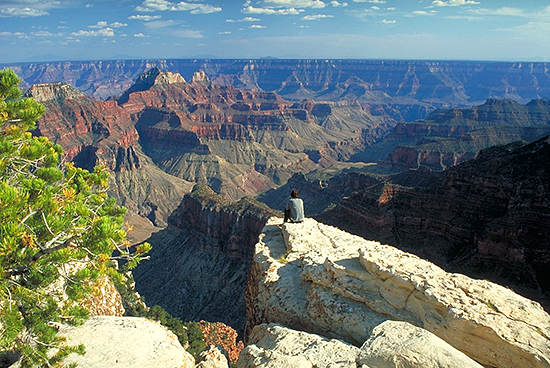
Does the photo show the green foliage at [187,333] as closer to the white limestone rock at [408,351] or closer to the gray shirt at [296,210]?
the gray shirt at [296,210]

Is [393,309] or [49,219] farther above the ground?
[49,219]

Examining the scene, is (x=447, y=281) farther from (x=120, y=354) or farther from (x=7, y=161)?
(x=7, y=161)

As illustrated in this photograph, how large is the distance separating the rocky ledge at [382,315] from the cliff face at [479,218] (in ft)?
94.8

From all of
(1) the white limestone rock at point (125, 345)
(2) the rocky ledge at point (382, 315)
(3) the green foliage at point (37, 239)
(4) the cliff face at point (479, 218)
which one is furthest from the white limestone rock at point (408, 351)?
(4) the cliff face at point (479, 218)

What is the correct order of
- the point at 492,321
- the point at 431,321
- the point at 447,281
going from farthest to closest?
the point at 447,281
the point at 431,321
the point at 492,321

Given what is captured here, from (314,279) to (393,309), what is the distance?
3.20m

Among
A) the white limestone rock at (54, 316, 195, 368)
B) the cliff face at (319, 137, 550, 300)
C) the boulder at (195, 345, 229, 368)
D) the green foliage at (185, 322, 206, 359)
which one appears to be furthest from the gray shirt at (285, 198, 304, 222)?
the cliff face at (319, 137, 550, 300)

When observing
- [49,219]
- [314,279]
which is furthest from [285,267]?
[49,219]

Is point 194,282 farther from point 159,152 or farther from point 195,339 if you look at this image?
point 159,152

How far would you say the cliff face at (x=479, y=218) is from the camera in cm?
3762

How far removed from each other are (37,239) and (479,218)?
44.0 m

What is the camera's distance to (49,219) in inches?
479

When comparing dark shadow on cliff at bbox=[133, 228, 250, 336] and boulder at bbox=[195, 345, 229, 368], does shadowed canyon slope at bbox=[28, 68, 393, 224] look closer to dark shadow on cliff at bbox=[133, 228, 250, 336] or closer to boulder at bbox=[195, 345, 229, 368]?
dark shadow on cliff at bbox=[133, 228, 250, 336]

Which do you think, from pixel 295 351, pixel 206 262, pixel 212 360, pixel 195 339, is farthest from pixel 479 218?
pixel 206 262
